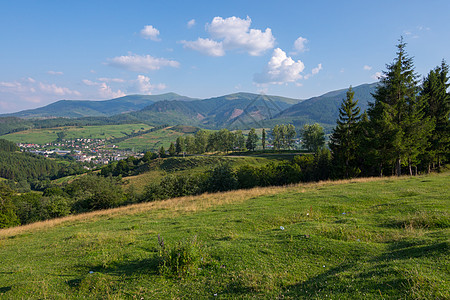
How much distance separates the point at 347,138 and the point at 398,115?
1024cm

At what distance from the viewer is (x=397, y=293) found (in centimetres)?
523

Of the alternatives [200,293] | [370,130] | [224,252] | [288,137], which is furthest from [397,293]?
[288,137]

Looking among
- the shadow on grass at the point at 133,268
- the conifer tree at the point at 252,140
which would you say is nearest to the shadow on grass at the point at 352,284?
the shadow on grass at the point at 133,268

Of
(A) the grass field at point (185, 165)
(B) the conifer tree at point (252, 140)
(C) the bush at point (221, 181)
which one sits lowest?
(A) the grass field at point (185, 165)

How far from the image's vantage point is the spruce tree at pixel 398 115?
30797mm

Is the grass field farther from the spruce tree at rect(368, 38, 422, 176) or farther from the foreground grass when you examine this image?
the foreground grass

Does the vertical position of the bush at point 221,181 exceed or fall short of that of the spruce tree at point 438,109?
it falls short

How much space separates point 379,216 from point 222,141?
385 ft

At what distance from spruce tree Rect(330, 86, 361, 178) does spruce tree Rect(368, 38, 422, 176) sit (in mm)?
7197

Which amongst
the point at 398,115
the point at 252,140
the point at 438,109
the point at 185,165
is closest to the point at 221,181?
the point at 398,115

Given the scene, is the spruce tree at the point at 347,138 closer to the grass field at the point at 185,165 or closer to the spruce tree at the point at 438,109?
the spruce tree at the point at 438,109

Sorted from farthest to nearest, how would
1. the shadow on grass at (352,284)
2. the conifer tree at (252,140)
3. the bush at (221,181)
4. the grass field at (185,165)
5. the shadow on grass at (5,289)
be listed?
the conifer tree at (252,140)
the grass field at (185,165)
the bush at (221,181)
the shadow on grass at (5,289)
the shadow on grass at (352,284)

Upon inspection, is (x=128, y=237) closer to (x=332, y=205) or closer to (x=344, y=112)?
(x=332, y=205)

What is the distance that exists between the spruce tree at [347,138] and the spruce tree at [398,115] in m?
7.20
